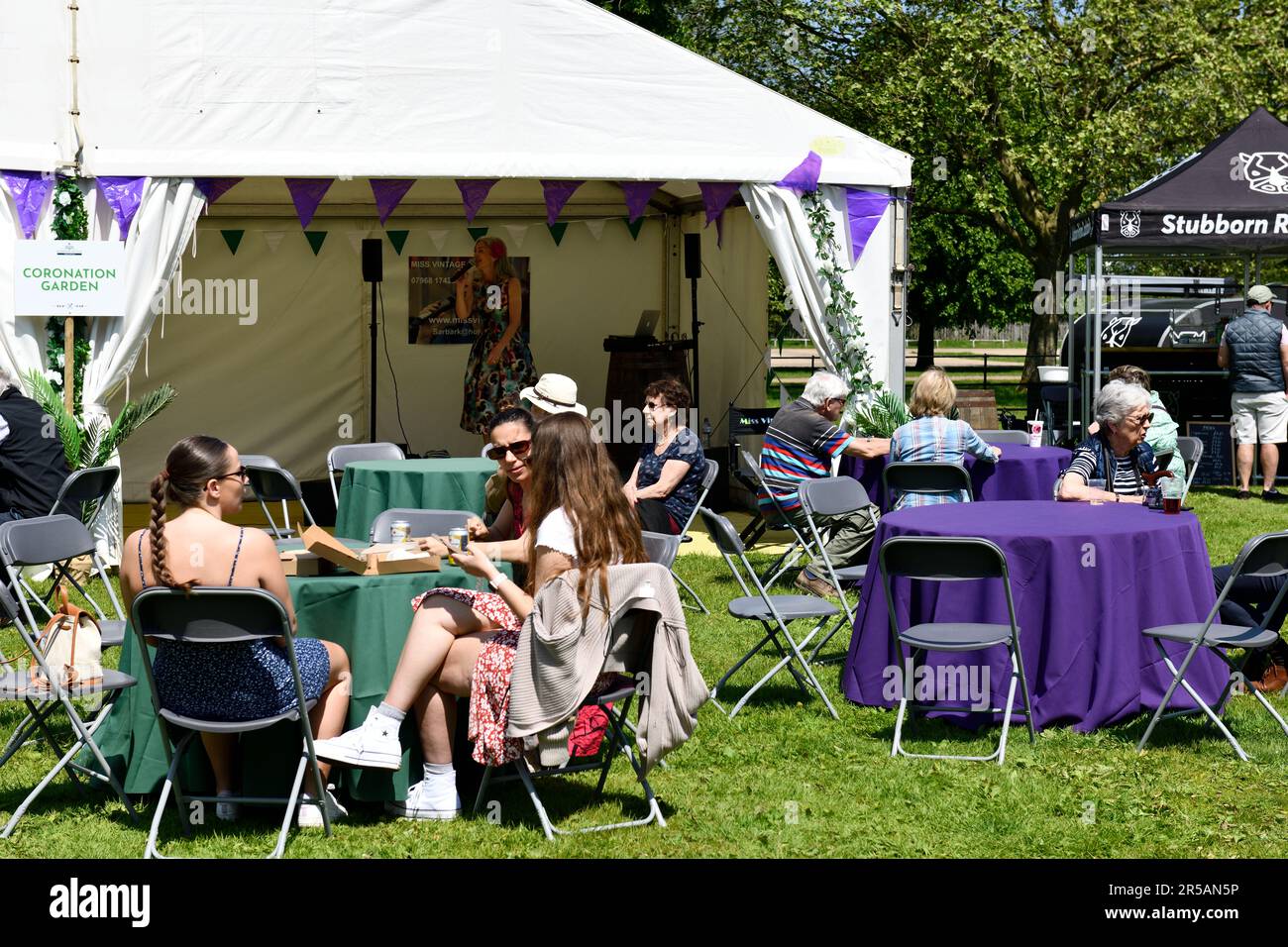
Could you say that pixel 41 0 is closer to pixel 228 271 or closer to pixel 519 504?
pixel 228 271

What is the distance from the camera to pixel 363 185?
11812 mm

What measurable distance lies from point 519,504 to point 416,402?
305 inches

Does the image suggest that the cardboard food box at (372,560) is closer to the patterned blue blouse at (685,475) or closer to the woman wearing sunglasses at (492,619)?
the woman wearing sunglasses at (492,619)

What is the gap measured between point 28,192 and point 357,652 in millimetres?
5205

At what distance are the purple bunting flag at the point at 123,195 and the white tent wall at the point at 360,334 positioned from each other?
2.95 m

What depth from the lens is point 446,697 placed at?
4305 mm

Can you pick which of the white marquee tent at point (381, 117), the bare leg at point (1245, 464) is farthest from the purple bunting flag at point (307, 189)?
the bare leg at point (1245, 464)

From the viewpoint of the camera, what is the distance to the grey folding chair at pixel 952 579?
4809 mm

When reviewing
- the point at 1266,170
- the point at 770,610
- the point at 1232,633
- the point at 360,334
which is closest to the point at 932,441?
the point at 770,610

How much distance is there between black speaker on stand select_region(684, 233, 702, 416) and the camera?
11.5m

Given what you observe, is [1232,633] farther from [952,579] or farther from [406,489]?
[406,489]

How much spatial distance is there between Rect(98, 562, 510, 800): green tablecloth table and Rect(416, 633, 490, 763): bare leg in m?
0.07

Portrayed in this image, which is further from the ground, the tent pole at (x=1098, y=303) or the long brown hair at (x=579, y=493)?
the tent pole at (x=1098, y=303)

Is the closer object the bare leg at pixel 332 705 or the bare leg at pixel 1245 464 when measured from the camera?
the bare leg at pixel 332 705
